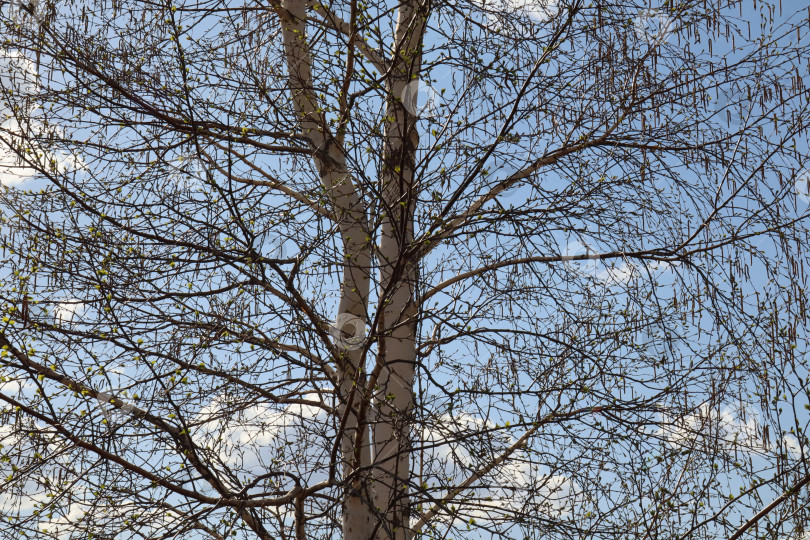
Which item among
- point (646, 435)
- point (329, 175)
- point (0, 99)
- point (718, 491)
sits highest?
point (0, 99)

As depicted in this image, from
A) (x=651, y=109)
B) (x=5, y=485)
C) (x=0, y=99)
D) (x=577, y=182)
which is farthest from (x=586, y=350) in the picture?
(x=0, y=99)

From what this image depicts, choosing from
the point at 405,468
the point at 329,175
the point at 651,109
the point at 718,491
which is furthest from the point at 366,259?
the point at 718,491

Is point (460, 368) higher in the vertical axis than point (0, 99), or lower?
lower

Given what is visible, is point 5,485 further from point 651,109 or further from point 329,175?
point 651,109

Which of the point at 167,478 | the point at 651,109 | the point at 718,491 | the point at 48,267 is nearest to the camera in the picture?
the point at 167,478

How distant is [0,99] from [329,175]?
207 centimetres

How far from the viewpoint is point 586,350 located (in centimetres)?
424

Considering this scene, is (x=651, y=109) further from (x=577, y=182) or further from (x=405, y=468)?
(x=405, y=468)

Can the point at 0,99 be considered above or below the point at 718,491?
above

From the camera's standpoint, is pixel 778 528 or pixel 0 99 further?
pixel 0 99

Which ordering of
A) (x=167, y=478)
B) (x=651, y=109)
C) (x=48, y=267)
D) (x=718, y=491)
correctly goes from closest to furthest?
(x=167, y=478), (x=718, y=491), (x=48, y=267), (x=651, y=109)

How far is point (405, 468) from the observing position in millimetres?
4566

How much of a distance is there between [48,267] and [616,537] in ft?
11.7

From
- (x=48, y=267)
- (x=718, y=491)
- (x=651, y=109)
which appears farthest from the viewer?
(x=651, y=109)
